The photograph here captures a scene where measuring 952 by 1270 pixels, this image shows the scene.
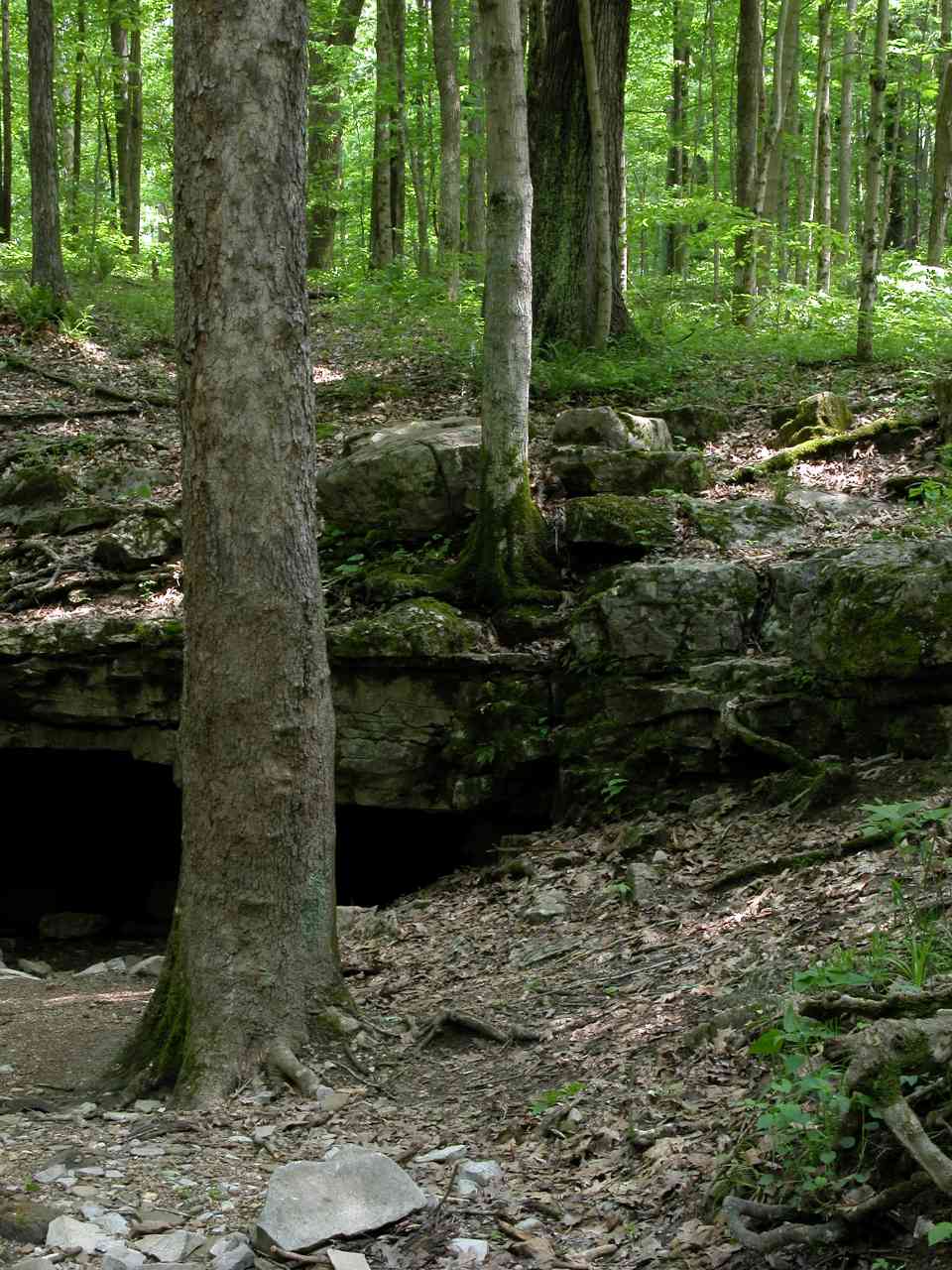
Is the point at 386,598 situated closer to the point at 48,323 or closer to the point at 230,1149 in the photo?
the point at 230,1149

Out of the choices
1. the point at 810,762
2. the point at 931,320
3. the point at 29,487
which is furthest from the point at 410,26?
the point at 810,762

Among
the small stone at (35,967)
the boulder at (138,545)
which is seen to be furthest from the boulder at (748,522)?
the small stone at (35,967)

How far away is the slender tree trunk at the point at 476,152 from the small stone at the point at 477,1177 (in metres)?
16.7

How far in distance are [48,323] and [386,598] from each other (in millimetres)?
8607

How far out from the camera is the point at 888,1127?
279 cm

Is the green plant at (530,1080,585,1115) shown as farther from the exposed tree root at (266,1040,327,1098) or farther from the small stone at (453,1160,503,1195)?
the exposed tree root at (266,1040,327,1098)

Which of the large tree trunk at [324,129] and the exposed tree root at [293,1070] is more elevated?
the large tree trunk at [324,129]

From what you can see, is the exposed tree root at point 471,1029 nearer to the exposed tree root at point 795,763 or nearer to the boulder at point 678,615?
the exposed tree root at point 795,763

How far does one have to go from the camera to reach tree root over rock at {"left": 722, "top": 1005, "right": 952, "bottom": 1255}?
2631 mm

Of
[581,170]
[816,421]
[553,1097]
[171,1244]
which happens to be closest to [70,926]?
[553,1097]

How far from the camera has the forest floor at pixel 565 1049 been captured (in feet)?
10.9

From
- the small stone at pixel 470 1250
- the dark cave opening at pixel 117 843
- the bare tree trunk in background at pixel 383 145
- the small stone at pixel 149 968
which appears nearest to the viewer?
the small stone at pixel 470 1250

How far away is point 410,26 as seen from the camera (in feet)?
72.6

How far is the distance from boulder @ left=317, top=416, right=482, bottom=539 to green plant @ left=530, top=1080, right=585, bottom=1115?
5.67 metres
